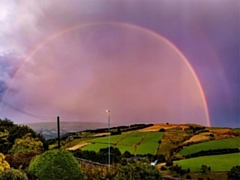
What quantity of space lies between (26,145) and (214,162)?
15.2m

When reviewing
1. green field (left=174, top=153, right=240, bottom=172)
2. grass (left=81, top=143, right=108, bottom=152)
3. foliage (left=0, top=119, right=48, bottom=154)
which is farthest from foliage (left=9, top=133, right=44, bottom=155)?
green field (left=174, top=153, right=240, bottom=172)

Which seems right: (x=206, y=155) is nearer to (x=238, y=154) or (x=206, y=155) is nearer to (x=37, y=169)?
(x=238, y=154)

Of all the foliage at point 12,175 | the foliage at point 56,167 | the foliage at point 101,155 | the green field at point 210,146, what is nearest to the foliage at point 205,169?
the green field at point 210,146

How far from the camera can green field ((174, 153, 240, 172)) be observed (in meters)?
22.8

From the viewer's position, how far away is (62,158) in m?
16.8

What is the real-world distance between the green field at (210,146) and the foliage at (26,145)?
1170 centimetres

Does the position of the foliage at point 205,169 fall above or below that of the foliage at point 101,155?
below

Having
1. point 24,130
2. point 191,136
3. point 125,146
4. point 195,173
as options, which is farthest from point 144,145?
point 24,130

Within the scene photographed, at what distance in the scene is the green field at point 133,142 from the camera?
29281mm

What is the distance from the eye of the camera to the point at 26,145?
3009cm

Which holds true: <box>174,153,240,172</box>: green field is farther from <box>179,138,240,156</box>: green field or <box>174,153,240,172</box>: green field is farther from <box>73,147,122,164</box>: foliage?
<box>73,147,122,164</box>: foliage

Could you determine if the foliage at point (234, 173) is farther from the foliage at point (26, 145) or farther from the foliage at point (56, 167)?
the foliage at point (26, 145)

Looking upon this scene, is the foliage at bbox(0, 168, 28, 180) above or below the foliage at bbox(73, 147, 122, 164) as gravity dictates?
below

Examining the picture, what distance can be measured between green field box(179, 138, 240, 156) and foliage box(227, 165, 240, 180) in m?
4.99
